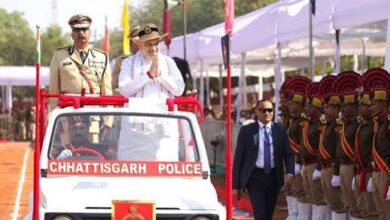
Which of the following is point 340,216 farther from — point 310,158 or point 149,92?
point 149,92

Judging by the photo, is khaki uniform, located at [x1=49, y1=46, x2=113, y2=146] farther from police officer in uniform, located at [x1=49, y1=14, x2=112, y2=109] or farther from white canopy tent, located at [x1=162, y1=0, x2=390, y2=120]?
white canopy tent, located at [x1=162, y1=0, x2=390, y2=120]

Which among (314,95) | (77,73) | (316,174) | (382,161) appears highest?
(77,73)

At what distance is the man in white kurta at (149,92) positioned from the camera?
8227mm

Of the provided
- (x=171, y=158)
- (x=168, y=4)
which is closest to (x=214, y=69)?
(x=168, y=4)

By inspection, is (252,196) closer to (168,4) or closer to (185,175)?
(185,175)

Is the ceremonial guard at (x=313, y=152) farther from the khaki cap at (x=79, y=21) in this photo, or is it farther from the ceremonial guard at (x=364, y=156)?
the khaki cap at (x=79, y=21)

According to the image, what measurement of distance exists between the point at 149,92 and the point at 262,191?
2271 millimetres

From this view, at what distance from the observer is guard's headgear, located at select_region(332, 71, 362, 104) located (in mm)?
10727

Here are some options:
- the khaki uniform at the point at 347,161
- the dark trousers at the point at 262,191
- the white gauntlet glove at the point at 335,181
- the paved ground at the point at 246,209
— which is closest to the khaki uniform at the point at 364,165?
the khaki uniform at the point at 347,161

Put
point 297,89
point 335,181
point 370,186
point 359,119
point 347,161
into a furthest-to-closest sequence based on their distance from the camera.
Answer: point 297,89
point 335,181
point 347,161
point 359,119
point 370,186

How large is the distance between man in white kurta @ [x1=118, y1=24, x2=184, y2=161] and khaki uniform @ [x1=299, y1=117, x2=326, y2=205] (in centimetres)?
303

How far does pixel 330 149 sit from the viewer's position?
11.2 m

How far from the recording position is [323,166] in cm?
1144

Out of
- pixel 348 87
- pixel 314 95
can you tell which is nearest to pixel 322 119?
pixel 314 95
